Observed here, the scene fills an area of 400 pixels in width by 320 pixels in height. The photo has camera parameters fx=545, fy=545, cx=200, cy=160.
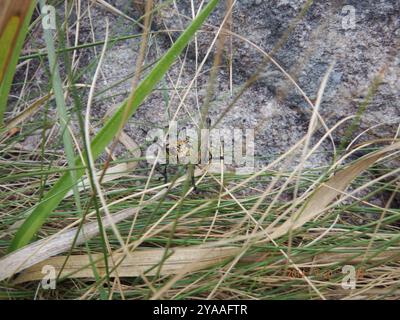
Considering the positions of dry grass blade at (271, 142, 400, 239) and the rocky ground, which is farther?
the rocky ground

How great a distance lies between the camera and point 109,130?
746 mm

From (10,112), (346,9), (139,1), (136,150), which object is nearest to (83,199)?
(136,150)

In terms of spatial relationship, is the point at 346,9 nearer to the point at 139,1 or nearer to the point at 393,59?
the point at 393,59

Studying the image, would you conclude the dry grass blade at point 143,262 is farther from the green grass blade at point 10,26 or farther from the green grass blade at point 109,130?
the green grass blade at point 10,26

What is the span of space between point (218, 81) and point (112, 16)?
0.33 m

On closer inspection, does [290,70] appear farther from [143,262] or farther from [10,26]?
[10,26]

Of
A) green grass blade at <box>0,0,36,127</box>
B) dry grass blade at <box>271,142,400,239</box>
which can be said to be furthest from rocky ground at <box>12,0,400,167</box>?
green grass blade at <box>0,0,36,127</box>

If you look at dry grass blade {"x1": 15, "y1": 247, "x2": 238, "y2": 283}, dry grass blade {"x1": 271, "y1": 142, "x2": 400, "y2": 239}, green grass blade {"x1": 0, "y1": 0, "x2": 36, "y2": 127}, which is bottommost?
dry grass blade {"x1": 15, "y1": 247, "x2": 238, "y2": 283}

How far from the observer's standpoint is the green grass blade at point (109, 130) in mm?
717

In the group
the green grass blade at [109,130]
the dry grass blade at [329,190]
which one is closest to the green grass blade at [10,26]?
the green grass blade at [109,130]

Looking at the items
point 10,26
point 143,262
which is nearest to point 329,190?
point 143,262

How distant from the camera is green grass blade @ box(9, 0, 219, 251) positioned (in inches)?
28.2

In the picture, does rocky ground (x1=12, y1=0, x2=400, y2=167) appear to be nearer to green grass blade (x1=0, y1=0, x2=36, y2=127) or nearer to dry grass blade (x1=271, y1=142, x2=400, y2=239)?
dry grass blade (x1=271, y1=142, x2=400, y2=239)

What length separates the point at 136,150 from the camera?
1.10m
